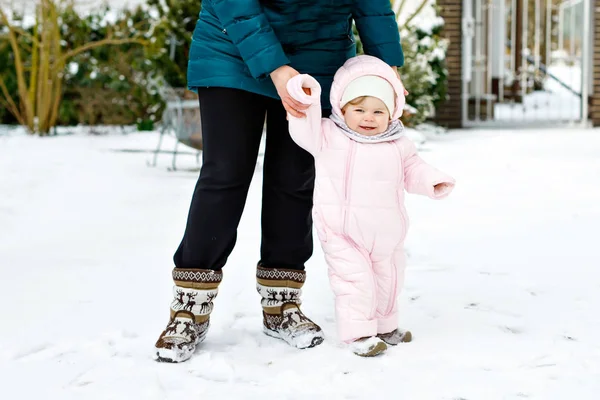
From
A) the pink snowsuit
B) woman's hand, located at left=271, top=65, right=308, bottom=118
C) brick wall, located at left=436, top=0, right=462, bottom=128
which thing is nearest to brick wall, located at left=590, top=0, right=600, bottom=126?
brick wall, located at left=436, top=0, right=462, bottom=128

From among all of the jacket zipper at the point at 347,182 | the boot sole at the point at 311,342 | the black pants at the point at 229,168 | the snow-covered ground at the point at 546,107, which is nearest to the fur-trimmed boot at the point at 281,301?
the boot sole at the point at 311,342

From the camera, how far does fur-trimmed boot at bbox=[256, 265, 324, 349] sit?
2.20 meters

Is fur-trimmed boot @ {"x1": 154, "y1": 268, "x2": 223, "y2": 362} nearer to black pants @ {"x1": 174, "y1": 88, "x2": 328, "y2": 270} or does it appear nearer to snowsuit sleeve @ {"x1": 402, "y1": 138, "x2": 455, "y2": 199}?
black pants @ {"x1": 174, "y1": 88, "x2": 328, "y2": 270}

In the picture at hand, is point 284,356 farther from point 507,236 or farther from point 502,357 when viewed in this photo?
point 507,236

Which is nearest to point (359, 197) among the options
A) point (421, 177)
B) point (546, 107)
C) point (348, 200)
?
point (348, 200)

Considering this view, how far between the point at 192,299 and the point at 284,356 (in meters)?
0.27

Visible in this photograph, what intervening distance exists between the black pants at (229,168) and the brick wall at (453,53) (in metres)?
9.17

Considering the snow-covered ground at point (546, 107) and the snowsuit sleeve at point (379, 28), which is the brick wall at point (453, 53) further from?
the snowsuit sleeve at point (379, 28)

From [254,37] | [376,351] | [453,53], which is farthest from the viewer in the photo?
[453,53]

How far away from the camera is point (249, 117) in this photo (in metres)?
2.08

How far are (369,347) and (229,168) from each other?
0.55 metres

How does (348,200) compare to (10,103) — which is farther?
(10,103)

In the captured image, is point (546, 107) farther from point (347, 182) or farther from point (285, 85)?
point (285, 85)

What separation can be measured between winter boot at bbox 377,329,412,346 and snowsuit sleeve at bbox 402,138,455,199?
1.23 ft
